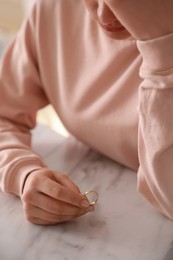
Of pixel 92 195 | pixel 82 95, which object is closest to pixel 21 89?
pixel 82 95

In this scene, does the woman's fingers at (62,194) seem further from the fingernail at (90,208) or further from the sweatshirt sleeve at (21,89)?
the sweatshirt sleeve at (21,89)

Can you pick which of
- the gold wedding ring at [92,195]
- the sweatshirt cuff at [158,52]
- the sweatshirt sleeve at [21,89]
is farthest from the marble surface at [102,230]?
the sweatshirt cuff at [158,52]

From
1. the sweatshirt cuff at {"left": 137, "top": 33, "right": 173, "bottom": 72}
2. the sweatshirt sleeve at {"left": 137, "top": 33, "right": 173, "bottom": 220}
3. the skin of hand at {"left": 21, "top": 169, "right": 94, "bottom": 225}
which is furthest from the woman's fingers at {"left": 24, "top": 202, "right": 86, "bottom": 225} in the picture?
the sweatshirt cuff at {"left": 137, "top": 33, "right": 173, "bottom": 72}

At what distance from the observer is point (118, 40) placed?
2.46 ft

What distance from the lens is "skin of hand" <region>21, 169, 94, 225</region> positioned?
68 cm

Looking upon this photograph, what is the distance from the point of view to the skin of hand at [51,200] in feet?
2.23

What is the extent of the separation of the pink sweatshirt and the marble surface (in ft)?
0.11

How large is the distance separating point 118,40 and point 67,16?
15 centimetres

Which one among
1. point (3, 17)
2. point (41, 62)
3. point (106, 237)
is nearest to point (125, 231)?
point (106, 237)

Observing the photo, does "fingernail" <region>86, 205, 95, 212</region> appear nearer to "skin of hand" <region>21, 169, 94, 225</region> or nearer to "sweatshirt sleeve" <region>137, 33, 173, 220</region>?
"skin of hand" <region>21, 169, 94, 225</region>

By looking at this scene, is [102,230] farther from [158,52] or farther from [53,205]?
[158,52]

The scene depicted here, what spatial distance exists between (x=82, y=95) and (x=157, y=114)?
10.4 inches

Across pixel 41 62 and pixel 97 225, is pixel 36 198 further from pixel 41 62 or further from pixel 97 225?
pixel 41 62

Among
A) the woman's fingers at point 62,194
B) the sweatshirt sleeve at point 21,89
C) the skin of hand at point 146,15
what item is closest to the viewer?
the skin of hand at point 146,15
